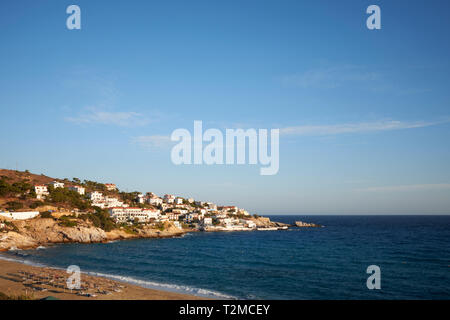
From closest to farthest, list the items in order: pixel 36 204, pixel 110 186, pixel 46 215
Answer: pixel 46 215 → pixel 36 204 → pixel 110 186

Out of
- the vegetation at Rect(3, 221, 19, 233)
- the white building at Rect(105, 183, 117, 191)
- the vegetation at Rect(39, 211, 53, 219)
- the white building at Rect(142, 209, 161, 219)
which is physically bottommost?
the white building at Rect(142, 209, 161, 219)

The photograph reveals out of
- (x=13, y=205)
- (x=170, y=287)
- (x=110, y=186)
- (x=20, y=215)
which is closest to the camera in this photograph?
(x=170, y=287)

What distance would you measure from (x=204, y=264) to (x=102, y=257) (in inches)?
689

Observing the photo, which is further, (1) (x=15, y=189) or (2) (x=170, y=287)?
(1) (x=15, y=189)

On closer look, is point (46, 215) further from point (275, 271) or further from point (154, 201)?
point (154, 201)

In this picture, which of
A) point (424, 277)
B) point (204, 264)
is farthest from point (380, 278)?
point (204, 264)

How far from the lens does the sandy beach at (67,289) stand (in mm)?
23234

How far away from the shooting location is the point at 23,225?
62.5 metres

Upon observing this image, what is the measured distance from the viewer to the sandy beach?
76.2ft

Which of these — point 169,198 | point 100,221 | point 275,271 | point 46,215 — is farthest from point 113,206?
point 275,271

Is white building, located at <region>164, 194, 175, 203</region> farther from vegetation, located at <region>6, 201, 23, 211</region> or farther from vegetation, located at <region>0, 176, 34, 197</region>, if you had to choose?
vegetation, located at <region>6, 201, 23, 211</region>

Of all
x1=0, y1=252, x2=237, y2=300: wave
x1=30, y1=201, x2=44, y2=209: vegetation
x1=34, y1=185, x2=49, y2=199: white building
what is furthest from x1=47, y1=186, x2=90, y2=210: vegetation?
x1=0, y1=252, x2=237, y2=300: wave

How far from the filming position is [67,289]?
81.6 feet

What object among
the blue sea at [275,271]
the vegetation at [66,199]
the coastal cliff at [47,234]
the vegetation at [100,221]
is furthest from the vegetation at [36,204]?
the blue sea at [275,271]
